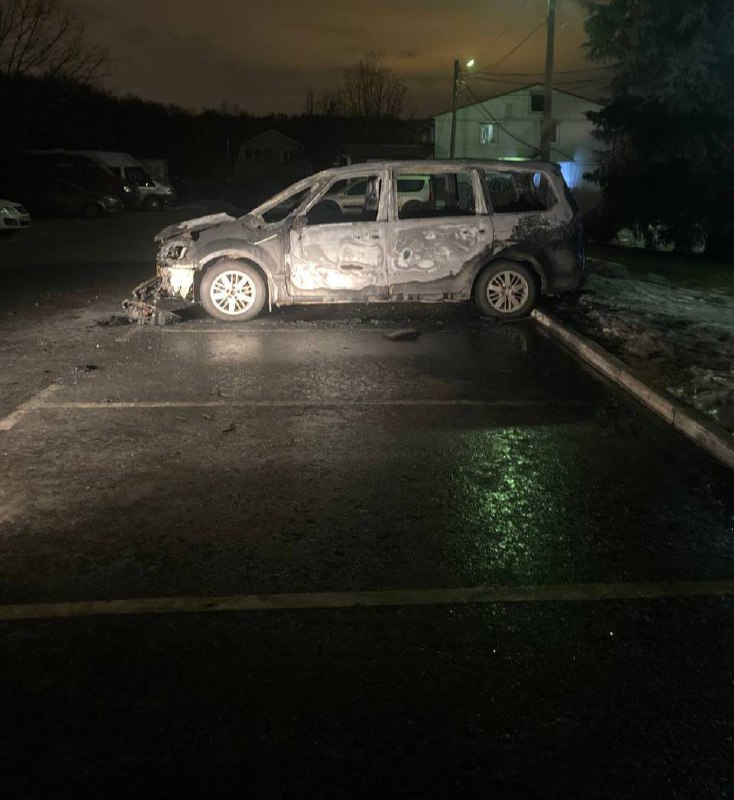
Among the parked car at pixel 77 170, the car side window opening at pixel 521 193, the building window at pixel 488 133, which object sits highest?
the building window at pixel 488 133

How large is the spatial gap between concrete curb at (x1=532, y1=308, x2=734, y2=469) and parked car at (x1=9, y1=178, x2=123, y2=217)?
28163 mm

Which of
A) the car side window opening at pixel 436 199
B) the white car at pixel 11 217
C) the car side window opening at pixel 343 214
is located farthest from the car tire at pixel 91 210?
the car side window opening at pixel 436 199

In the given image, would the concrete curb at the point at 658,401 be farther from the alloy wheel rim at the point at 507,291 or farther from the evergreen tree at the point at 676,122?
the evergreen tree at the point at 676,122

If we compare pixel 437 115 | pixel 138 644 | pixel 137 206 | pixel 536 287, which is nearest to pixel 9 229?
pixel 137 206

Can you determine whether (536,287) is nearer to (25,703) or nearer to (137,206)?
(25,703)

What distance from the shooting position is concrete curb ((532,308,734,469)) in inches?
231

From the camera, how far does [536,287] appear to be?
10.9 meters

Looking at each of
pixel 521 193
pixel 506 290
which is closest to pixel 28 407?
pixel 506 290

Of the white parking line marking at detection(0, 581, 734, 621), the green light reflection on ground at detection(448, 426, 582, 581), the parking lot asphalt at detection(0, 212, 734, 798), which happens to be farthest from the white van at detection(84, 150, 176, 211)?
the white parking line marking at detection(0, 581, 734, 621)

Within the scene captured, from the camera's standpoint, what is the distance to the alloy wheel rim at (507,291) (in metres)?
10.9

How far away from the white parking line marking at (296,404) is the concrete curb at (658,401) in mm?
602

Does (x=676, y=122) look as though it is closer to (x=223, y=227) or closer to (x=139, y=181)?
(x=223, y=227)

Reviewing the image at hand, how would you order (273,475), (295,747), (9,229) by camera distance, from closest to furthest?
1. (295,747)
2. (273,475)
3. (9,229)

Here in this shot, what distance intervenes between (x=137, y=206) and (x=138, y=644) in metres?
39.3
